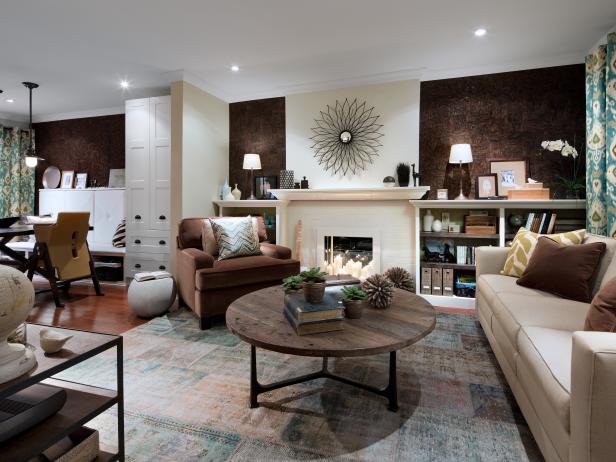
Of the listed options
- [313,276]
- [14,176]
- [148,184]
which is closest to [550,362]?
[313,276]

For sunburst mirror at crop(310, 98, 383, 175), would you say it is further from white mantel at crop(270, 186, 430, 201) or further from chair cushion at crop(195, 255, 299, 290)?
chair cushion at crop(195, 255, 299, 290)

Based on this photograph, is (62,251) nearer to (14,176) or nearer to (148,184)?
(148,184)

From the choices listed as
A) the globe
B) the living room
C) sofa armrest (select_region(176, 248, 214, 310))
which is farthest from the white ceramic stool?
the globe

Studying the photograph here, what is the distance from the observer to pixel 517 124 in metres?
3.69

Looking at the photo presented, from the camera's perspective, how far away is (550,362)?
127 centimetres

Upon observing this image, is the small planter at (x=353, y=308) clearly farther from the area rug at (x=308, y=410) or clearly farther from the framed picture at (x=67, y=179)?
the framed picture at (x=67, y=179)

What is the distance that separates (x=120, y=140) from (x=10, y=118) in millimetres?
2042

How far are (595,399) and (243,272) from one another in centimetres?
246

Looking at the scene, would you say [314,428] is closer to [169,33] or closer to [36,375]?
[36,375]

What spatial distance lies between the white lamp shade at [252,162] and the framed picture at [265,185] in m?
0.26

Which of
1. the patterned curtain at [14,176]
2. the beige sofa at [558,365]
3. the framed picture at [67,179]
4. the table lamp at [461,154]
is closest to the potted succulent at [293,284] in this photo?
the beige sofa at [558,365]

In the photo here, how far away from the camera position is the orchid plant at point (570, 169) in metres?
3.29

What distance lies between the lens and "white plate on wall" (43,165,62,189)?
5781 mm

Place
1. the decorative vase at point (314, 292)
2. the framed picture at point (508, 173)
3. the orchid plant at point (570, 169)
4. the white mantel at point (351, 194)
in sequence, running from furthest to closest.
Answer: the white mantel at point (351, 194), the framed picture at point (508, 173), the orchid plant at point (570, 169), the decorative vase at point (314, 292)
